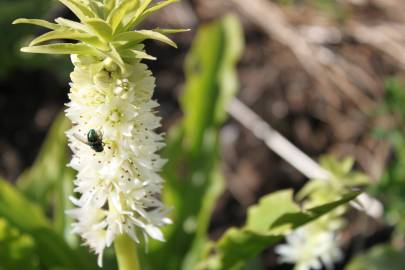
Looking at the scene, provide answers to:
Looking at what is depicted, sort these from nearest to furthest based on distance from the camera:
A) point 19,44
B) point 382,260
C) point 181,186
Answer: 1. point 382,260
2. point 181,186
3. point 19,44

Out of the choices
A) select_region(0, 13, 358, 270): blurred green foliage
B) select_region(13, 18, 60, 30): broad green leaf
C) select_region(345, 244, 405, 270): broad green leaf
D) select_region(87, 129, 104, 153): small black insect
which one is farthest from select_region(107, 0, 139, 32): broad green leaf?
select_region(345, 244, 405, 270): broad green leaf

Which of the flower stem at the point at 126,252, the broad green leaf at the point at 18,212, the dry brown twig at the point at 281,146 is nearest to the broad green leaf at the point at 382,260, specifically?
the dry brown twig at the point at 281,146

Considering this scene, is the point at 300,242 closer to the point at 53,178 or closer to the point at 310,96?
the point at 53,178

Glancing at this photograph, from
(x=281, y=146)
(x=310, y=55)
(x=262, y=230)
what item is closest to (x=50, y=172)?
(x=281, y=146)

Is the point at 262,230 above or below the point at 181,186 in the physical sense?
above

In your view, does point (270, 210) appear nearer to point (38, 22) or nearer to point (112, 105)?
point (112, 105)

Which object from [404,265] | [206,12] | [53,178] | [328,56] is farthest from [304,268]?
[206,12]
